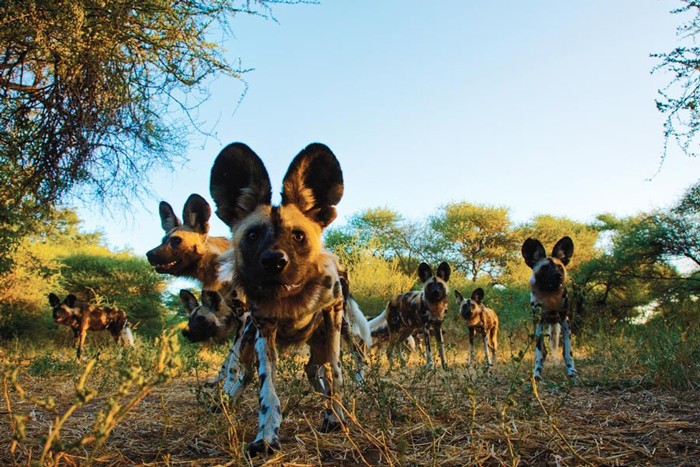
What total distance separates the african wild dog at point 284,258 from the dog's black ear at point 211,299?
3.94m

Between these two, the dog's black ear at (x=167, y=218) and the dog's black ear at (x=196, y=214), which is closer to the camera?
the dog's black ear at (x=196, y=214)

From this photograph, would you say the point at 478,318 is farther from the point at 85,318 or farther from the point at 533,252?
the point at 85,318

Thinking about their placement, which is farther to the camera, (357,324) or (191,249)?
(357,324)

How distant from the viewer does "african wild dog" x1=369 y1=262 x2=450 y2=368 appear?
1123cm

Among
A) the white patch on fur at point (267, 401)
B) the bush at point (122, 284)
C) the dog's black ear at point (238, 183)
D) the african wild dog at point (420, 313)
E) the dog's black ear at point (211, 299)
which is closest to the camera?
the white patch on fur at point (267, 401)

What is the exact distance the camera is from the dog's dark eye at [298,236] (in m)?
3.10

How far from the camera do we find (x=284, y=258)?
9.50ft

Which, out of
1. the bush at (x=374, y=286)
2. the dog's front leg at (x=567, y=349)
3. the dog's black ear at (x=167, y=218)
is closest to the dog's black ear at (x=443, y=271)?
the dog's front leg at (x=567, y=349)

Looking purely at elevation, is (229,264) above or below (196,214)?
below

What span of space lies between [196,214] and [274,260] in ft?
14.0

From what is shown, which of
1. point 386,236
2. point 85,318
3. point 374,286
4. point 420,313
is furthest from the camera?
point 386,236

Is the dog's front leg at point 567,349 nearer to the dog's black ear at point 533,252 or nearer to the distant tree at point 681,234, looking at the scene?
the dog's black ear at point 533,252

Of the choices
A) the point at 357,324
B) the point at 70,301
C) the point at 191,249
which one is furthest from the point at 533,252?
the point at 70,301

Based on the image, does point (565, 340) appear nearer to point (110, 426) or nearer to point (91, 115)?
point (110, 426)
